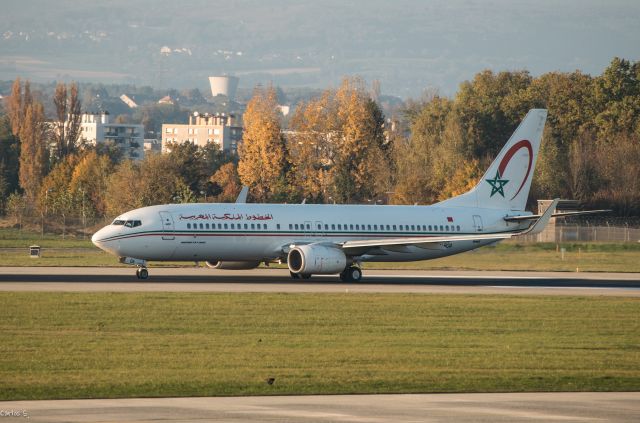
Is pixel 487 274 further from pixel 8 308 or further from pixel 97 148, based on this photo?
pixel 97 148

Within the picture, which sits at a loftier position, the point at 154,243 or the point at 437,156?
the point at 437,156

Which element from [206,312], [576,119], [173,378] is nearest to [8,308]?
[206,312]

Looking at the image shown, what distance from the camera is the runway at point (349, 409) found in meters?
18.9

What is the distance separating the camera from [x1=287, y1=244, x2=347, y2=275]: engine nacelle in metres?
52.0

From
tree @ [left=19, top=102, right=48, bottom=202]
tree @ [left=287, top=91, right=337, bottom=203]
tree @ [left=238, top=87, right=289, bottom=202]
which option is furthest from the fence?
tree @ [left=19, top=102, right=48, bottom=202]

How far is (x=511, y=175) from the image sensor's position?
204 feet

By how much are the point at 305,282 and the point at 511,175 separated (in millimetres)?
15755

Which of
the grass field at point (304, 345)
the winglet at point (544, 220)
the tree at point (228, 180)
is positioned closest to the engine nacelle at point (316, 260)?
the grass field at point (304, 345)

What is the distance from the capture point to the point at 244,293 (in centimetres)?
4334

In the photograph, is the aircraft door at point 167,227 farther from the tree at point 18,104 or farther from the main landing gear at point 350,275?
the tree at point 18,104

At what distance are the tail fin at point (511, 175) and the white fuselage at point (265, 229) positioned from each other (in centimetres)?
166

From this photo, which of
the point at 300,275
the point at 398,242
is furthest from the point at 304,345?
the point at 398,242

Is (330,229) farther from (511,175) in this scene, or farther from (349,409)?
(349,409)

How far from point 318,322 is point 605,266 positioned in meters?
38.1
